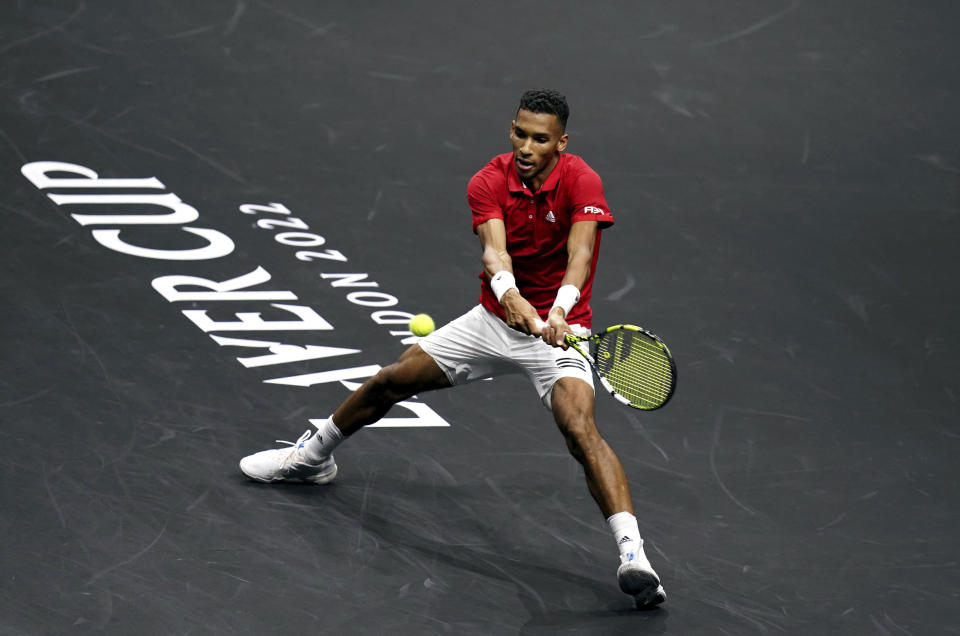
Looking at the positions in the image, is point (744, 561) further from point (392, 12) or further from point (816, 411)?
point (392, 12)

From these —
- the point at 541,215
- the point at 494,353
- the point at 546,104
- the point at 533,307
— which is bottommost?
the point at 494,353

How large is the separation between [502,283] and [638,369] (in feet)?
2.04

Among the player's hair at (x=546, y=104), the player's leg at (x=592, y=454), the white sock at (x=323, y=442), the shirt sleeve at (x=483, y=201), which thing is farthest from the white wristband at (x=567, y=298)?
the white sock at (x=323, y=442)

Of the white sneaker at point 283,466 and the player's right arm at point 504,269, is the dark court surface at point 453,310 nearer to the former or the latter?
the white sneaker at point 283,466

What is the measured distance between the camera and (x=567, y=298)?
507 cm

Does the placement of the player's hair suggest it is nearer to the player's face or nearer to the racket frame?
the player's face

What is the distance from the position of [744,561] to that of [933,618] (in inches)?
29.8

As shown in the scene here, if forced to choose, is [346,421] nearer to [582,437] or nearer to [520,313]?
[520,313]

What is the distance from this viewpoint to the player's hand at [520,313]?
5.08 m

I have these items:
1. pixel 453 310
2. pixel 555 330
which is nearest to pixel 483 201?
pixel 555 330

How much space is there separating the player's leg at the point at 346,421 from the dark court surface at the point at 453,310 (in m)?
0.09

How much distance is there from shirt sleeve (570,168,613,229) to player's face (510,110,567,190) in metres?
0.17

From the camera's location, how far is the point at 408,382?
18.1 ft

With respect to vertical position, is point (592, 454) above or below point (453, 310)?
above
